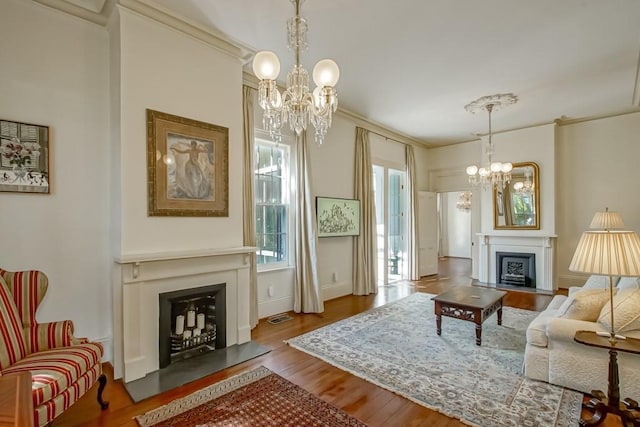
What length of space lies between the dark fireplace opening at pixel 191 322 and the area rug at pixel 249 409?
0.68 m

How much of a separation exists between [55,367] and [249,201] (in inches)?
95.3

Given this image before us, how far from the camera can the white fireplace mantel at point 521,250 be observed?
19.6 ft

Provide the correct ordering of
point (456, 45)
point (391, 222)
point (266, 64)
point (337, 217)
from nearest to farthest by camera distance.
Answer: point (266, 64) < point (456, 45) < point (337, 217) < point (391, 222)

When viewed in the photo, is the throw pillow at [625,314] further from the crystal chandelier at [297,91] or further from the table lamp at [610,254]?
the crystal chandelier at [297,91]

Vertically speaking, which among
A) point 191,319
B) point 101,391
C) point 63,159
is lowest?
point 101,391

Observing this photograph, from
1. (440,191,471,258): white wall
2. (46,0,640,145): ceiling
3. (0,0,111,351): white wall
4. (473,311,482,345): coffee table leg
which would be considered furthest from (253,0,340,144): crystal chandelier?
(440,191,471,258): white wall

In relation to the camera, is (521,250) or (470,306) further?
(521,250)

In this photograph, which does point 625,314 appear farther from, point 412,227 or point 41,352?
point 412,227

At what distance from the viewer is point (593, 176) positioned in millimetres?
5891

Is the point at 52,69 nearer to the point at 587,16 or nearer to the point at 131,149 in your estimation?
the point at 131,149

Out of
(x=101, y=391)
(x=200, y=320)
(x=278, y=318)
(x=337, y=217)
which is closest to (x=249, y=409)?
(x=101, y=391)

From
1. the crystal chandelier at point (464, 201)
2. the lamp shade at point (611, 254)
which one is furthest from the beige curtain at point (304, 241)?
the crystal chandelier at point (464, 201)

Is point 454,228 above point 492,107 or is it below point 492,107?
below

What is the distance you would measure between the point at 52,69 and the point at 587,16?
16.1 feet
